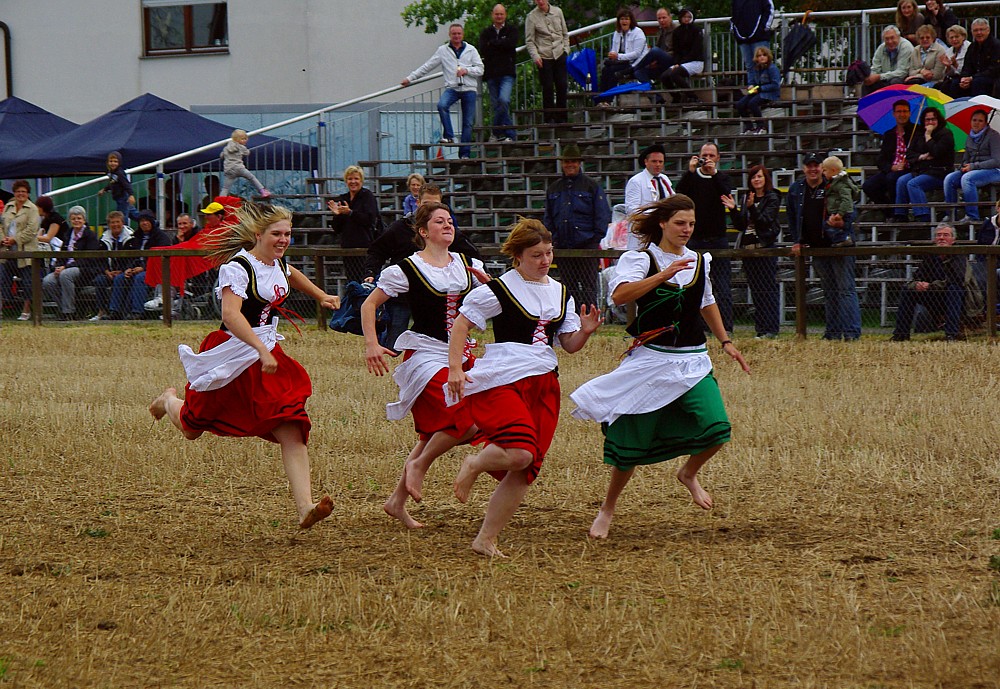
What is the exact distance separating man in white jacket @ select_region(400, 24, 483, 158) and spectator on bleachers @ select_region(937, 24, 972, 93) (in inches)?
264

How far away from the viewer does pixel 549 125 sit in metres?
21.8

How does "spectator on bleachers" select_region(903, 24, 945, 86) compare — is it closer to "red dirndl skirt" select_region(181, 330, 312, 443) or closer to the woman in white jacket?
the woman in white jacket

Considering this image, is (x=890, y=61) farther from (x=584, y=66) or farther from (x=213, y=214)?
(x=213, y=214)

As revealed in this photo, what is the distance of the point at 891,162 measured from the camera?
58.2 ft

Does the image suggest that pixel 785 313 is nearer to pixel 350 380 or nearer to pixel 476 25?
pixel 350 380

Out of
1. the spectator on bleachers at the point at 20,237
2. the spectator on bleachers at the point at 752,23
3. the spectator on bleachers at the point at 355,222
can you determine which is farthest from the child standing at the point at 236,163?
the spectator on bleachers at the point at 752,23

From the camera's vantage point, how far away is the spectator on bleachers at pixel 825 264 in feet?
50.5

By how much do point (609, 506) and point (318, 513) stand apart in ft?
4.79

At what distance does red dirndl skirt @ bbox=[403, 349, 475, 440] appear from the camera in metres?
7.46

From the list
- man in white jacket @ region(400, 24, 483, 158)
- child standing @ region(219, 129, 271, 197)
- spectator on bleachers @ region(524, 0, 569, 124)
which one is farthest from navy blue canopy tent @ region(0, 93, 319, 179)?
spectator on bleachers @ region(524, 0, 569, 124)

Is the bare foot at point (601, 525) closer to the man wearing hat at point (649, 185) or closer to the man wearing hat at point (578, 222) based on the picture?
the man wearing hat at point (649, 185)

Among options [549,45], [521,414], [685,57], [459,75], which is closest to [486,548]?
[521,414]

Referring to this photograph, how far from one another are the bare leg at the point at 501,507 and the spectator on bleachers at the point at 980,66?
13162mm

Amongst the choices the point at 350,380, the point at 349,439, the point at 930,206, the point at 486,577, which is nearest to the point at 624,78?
the point at 930,206
